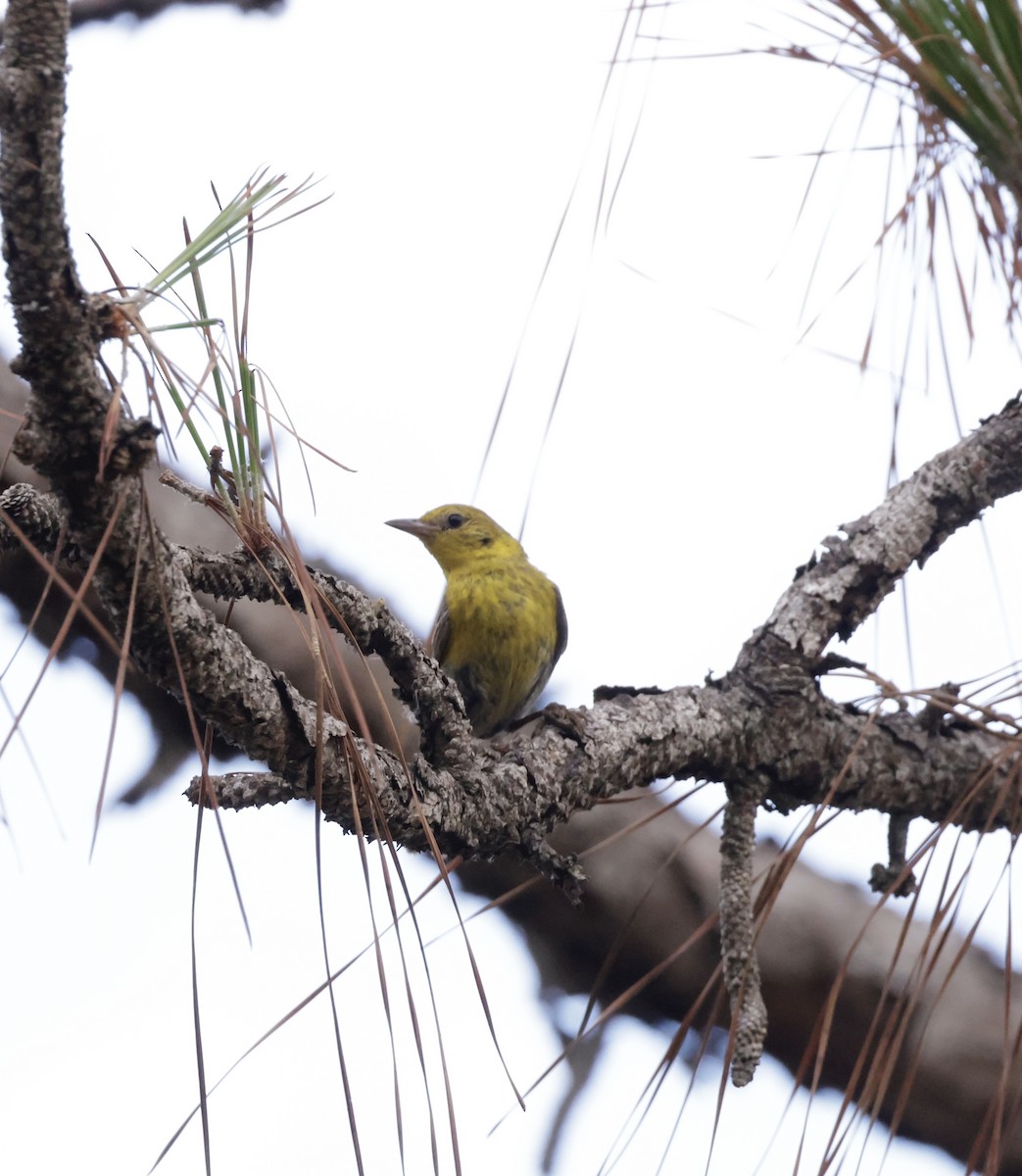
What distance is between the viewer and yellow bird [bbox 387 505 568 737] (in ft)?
12.8

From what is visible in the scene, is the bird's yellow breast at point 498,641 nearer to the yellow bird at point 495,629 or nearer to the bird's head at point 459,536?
the yellow bird at point 495,629

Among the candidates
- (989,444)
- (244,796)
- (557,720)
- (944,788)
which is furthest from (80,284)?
(944,788)

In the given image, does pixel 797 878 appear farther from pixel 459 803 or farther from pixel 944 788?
pixel 459 803

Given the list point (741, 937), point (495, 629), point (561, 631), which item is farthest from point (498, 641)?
point (741, 937)

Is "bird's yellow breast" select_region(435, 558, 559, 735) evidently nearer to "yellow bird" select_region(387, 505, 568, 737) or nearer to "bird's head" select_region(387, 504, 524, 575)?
"yellow bird" select_region(387, 505, 568, 737)

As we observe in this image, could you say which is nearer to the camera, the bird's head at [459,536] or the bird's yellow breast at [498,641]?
the bird's yellow breast at [498,641]

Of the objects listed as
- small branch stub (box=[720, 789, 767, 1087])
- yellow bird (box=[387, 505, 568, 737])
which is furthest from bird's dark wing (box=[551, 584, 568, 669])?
small branch stub (box=[720, 789, 767, 1087])

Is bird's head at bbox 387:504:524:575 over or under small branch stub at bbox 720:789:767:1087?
over

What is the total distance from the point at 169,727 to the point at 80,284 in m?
2.49

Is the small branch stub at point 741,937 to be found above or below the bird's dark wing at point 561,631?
below

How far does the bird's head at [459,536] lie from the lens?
4.23 meters

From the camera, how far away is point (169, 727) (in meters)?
3.48

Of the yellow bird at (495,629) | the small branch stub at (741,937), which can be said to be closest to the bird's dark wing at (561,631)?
the yellow bird at (495,629)

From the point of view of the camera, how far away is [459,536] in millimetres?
4266
